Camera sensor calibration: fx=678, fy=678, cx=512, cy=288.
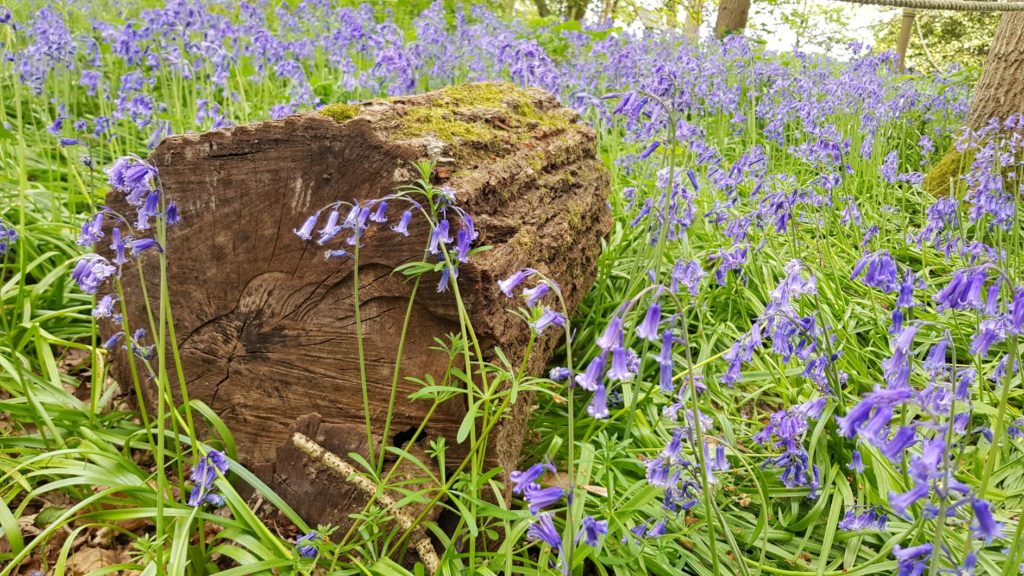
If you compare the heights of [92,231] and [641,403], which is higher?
[92,231]

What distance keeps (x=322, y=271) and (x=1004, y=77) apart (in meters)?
5.46

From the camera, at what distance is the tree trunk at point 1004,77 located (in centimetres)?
506

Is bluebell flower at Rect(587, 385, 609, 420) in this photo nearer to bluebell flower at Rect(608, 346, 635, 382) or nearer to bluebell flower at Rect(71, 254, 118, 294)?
bluebell flower at Rect(608, 346, 635, 382)

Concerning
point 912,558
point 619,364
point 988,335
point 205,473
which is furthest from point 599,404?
point 205,473

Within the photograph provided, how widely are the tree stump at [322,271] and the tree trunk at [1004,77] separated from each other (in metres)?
4.45

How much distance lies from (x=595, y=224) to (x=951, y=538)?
6.63ft

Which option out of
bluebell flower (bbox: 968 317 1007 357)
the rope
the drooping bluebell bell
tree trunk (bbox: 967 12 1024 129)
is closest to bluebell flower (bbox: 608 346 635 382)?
bluebell flower (bbox: 968 317 1007 357)

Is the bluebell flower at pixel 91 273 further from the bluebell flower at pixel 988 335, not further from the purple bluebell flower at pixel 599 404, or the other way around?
the bluebell flower at pixel 988 335

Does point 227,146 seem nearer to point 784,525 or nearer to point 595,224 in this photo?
point 595,224

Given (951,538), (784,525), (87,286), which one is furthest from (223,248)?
(951,538)

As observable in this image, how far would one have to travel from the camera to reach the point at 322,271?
2.28 meters

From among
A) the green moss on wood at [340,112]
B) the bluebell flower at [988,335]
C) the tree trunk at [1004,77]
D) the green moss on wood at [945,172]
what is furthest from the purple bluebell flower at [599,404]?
the tree trunk at [1004,77]

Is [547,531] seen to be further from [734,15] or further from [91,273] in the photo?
[734,15]

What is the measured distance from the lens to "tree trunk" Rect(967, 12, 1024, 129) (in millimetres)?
5056
